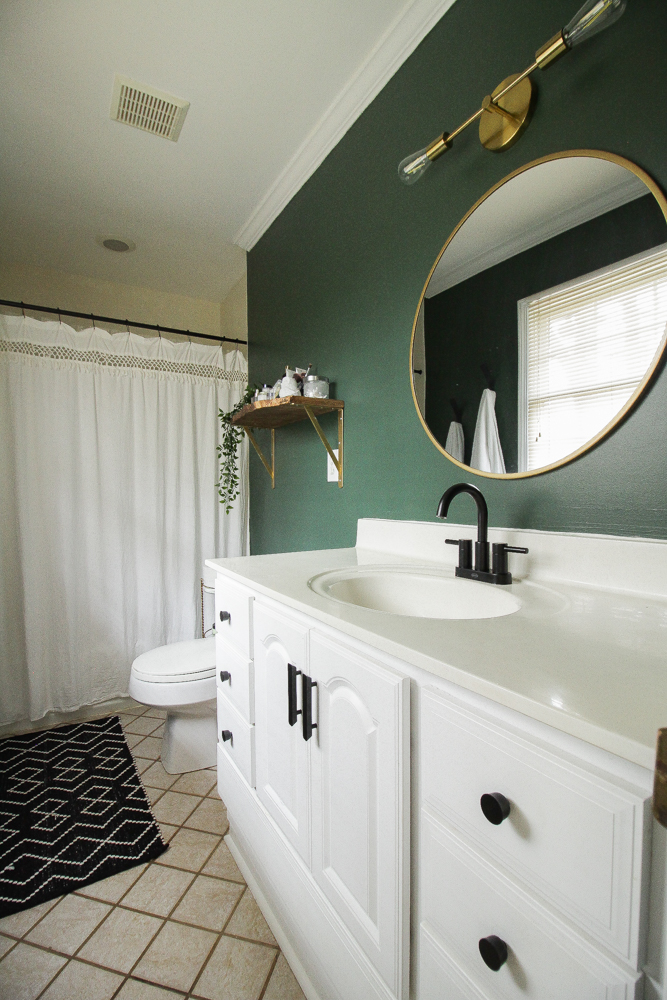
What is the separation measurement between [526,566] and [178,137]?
206cm

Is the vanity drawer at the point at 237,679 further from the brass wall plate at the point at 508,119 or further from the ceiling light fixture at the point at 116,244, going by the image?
the ceiling light fixture at the point at 116,244

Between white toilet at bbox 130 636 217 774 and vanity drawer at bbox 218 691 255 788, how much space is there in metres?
0.36

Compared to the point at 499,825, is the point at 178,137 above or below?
above

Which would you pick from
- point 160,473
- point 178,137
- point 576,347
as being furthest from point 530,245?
point 160,473

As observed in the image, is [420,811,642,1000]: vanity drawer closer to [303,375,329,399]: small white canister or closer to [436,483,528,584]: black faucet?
A: [436,483,528,584]: black faucet

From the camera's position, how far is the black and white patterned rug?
136cm

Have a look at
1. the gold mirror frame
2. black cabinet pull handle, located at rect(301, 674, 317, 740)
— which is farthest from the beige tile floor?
the gold mirror frame

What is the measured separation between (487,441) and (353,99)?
138cm

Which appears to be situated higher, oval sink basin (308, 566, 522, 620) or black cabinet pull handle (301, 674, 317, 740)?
oval sink basin (308, 566, 522, 620)

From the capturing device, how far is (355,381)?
5.55 feet

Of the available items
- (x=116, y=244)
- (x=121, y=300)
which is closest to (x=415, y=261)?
(x=116, y=244)

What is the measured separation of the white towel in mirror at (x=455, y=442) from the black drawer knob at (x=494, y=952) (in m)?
0.94

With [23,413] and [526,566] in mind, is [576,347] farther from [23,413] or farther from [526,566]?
[23,413]

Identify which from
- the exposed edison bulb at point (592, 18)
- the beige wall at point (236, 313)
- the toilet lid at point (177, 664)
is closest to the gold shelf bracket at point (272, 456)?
the beige wall at point (236, 313)
